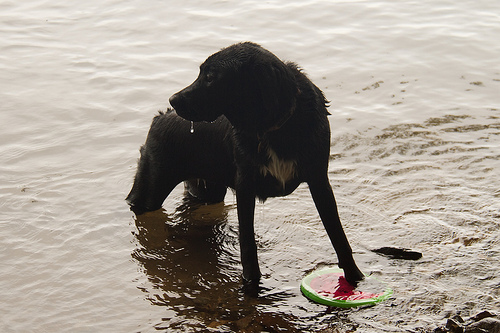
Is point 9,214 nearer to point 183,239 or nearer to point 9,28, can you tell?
point 183,239

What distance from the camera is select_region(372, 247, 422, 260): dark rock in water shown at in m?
5.48

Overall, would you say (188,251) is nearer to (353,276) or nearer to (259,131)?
(353,276)

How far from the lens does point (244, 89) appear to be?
Answer: 15.3ft

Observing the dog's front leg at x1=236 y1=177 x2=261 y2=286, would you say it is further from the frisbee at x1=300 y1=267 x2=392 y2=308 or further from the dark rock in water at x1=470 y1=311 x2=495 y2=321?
the dark rock in water at x1=470 y1=311 x2=495 y2=321

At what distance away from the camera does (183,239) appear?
6156 mm

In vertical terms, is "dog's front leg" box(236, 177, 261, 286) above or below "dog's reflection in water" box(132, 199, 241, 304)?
above

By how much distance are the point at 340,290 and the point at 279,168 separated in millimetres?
970

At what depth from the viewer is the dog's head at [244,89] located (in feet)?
15.1

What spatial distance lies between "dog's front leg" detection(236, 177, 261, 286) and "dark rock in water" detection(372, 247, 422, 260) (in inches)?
41.2

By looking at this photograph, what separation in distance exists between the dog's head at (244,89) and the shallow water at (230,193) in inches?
53.2

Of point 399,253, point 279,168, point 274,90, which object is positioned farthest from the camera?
point 399,253

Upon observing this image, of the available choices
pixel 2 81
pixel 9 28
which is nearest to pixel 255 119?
pixel 2 81

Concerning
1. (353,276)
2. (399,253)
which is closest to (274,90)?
(353,276)

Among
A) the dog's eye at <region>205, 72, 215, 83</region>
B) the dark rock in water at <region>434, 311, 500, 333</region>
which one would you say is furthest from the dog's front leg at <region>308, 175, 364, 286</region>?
the dog's eye at <region>205, 72, 215, 83</region>
